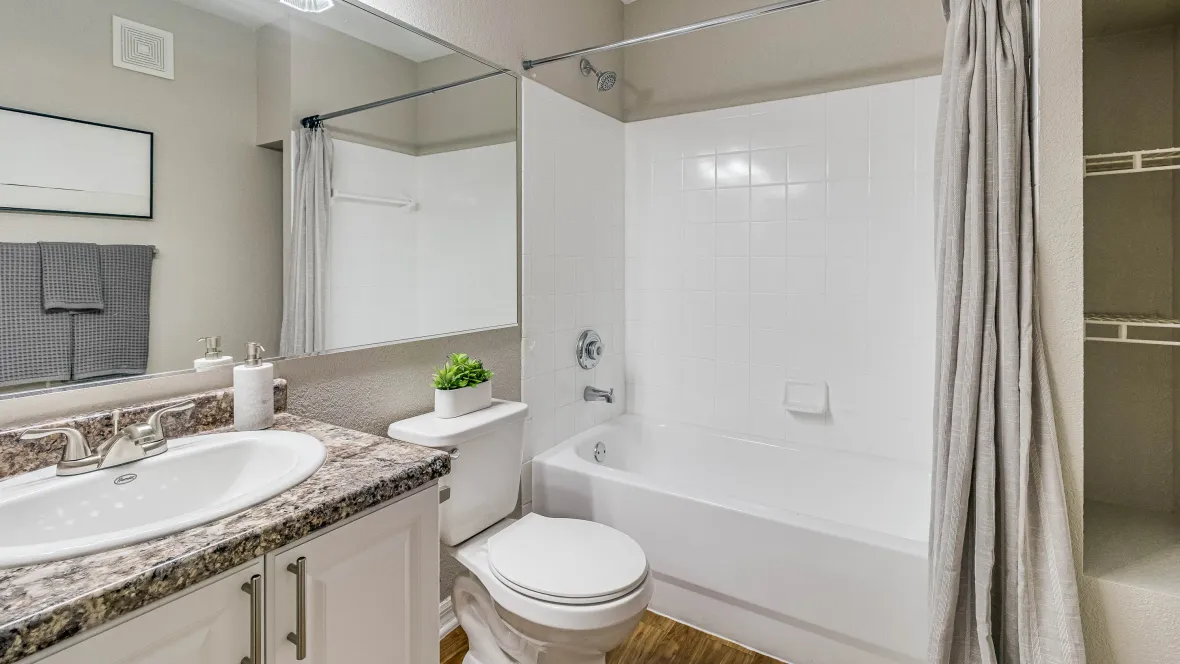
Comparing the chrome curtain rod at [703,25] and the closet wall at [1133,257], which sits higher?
the chrome curtain rod at [703,25]

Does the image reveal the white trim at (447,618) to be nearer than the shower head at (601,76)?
Yes

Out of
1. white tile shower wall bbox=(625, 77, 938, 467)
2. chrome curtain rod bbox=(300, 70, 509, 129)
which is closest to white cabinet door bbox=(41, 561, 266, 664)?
chrome curtain rod bbox=(300, 70, 509, 129)

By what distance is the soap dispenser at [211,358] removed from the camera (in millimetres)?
1262

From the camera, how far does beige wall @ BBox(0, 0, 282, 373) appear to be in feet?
3.36

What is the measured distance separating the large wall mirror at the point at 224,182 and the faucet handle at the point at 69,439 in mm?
118

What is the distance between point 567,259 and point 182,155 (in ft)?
4.73

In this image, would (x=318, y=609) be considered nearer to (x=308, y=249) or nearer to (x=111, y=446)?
(x=111, y=446)

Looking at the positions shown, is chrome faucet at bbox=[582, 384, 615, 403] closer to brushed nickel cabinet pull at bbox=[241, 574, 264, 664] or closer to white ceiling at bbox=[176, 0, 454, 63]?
white ceiling at bbox=[176, 0, 454, 63]

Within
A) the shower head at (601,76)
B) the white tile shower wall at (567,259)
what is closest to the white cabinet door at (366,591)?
the white tile shower wall at (567,259)

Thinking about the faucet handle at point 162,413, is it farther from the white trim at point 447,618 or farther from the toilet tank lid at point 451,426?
the white trim at point 447,618

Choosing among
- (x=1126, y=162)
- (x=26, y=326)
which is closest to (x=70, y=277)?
(x=26, y=326)

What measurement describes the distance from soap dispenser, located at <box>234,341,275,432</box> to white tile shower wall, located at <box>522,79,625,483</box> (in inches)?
42.0

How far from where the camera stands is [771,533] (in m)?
1.74

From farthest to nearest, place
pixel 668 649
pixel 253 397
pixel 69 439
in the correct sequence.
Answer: pixel 668 649
pixel 253 397
pixel 69 439
